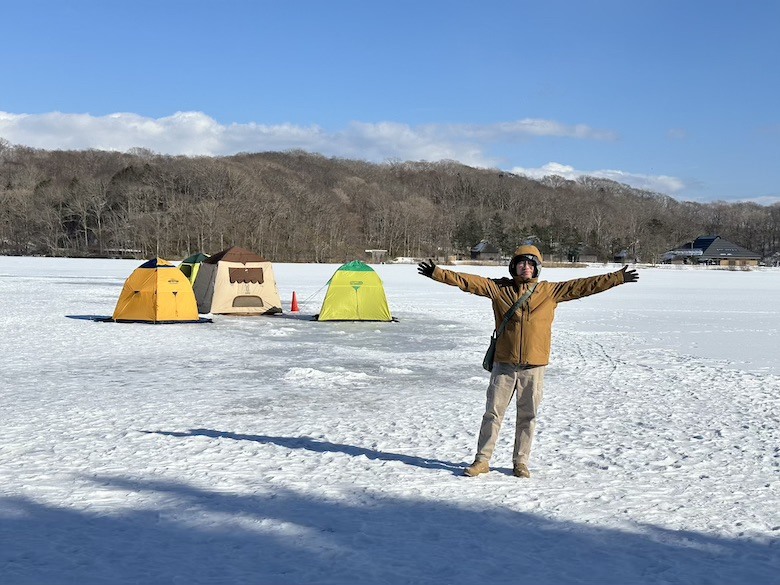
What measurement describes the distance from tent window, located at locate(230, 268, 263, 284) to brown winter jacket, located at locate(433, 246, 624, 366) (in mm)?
14812

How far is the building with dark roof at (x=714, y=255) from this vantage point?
125500mm

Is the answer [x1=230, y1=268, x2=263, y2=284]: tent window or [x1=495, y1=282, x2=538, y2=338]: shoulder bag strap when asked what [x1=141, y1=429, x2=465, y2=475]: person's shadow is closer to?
[x1=495, y1=282, x2=538, y2=338]: shoulder bag strap

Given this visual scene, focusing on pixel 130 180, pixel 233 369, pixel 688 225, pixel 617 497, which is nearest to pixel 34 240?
pixel 130 180

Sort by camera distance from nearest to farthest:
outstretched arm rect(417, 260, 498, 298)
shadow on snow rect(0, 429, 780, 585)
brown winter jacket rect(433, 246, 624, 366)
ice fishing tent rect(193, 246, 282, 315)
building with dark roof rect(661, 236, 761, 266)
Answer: shadow on snow rect(0, 429, 780, 585) < brown winter jacket rect(433, 246, 624, 366) < outstretched arm rect(417, 260, 498, 298) < ice fishing tent rect(193, 246, 282, 315) < building with dark roof rect(661, 236, 761, 266)

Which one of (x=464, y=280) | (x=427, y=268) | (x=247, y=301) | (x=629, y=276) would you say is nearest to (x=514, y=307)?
(x=464, y=280)

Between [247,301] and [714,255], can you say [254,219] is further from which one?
[247,301]

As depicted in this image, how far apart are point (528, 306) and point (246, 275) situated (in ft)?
50.4

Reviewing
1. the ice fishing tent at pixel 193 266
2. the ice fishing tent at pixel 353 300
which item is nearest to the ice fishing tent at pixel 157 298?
the ice fishing tent at pixel 353 300

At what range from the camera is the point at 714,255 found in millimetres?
125812

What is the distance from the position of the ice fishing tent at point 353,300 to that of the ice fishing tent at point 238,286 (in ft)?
7.43

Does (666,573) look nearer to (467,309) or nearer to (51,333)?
(51,333)

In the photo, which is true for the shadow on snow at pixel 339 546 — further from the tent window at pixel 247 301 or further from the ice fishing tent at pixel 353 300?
the tent window at pixel 247 301

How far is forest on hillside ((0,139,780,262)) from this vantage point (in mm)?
103938

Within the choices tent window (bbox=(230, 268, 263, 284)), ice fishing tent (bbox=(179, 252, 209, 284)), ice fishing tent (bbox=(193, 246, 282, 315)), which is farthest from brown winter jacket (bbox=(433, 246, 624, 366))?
ice fishing tent (bbox=(179, 252, 209, 284))
